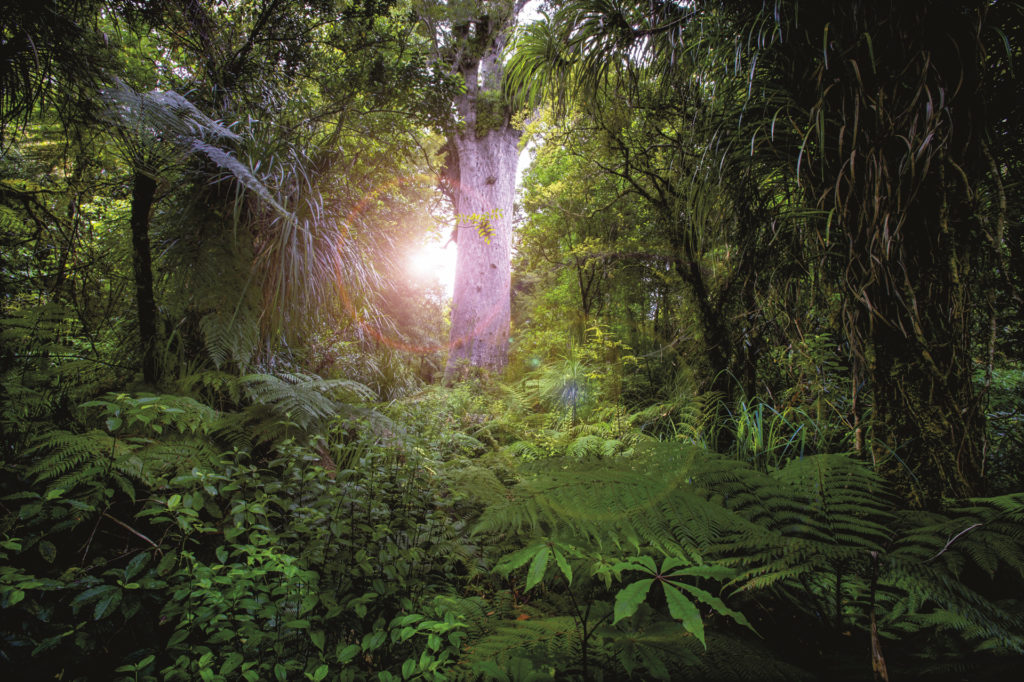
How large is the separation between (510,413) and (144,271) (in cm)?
260

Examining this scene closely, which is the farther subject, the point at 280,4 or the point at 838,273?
the point at 280,4

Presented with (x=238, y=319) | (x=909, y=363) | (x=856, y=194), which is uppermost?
(x=856, y=194)

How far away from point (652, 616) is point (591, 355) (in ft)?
9.21

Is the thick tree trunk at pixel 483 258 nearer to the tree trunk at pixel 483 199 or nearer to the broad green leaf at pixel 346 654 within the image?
the tree trunk at pixel 483 199

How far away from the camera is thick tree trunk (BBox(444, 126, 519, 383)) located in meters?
5.19

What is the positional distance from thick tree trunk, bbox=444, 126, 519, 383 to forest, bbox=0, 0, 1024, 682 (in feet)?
6.25

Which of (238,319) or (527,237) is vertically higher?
(527,237)

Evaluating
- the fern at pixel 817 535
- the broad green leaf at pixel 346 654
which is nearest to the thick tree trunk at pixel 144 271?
the broad green leaf at pixel 346 654

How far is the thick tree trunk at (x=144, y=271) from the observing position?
1.77 meters

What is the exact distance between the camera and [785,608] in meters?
1.00

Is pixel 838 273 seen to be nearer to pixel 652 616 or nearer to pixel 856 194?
pixel 856 194

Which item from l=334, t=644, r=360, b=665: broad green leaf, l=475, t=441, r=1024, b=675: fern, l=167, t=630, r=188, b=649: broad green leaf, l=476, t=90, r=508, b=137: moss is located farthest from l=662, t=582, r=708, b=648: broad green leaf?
l=476, t=90, r=508, b=137: moss

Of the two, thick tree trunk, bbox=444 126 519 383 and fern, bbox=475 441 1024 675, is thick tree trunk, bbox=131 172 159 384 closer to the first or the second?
fern, bbox=475 441 1024 675

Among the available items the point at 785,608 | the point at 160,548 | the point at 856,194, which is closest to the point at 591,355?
the point at 856,194
